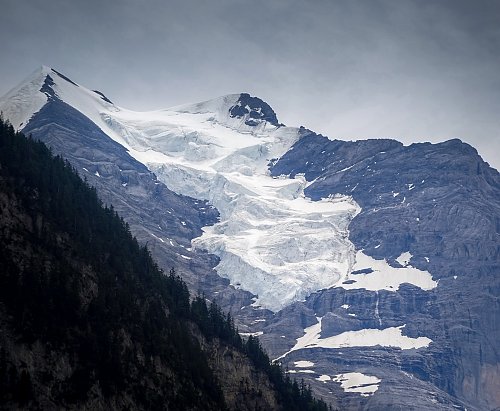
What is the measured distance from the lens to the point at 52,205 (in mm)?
145500

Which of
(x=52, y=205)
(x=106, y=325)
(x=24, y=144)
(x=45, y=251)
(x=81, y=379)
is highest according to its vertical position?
(x=24, y=144)

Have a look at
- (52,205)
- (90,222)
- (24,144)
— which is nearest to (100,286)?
(52,205)

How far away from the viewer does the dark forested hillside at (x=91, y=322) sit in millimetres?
111875

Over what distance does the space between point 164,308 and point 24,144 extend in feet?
135

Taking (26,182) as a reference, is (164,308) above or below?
below

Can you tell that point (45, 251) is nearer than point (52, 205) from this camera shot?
Yes

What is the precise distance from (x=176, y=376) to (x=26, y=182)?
41550 millimetres

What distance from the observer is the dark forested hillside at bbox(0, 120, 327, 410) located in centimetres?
11188

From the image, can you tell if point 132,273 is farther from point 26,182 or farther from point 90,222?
point 26,182

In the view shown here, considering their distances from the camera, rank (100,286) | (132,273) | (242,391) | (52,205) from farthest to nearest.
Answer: (242,391) < (132,273) < (52,205) < (100,286)

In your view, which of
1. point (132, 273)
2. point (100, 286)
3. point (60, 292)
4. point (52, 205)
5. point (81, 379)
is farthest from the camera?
point (132, 273)

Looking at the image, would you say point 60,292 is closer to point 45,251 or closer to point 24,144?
point 45,251

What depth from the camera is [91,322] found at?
411 ft

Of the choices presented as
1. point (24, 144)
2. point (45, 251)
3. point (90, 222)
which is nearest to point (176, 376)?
point (45, 251)
